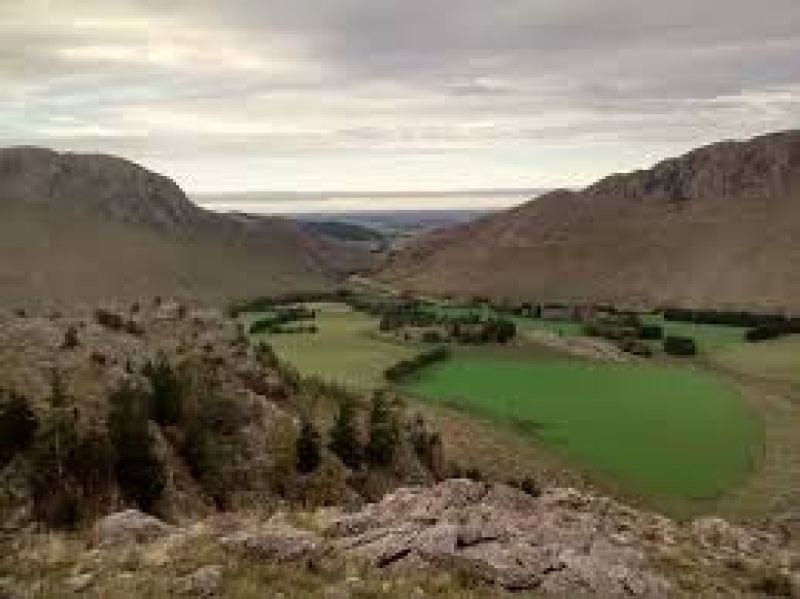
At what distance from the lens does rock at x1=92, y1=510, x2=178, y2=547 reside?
84.4 feet

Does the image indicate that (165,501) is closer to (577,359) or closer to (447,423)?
(447,423)

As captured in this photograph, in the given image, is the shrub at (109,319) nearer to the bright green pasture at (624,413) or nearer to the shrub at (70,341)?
the shrub at (70,341)

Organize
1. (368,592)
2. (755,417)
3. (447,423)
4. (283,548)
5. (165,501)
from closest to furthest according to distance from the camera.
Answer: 1. (368,592)
2. (283,548)
3. (165,501)
4. (447,423)
5. (755,417)

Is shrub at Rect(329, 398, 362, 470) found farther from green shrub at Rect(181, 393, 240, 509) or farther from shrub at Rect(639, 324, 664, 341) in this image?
shrub at Rect(639, 324, 664, 341)

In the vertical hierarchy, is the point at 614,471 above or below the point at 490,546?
below

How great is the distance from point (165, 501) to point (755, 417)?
7732 centimetres

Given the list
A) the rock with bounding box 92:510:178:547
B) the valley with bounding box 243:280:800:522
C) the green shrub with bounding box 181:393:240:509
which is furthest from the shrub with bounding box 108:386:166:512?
the valley with bounding box 243:280:800:522

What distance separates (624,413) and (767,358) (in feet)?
198

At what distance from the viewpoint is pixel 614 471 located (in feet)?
283

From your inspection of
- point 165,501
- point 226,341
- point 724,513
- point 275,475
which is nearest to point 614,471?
point 724,513

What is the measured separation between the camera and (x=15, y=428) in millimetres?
46312

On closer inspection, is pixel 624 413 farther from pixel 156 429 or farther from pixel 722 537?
pixel 722 537

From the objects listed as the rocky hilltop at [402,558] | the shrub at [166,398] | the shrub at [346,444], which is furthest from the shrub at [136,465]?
the rocky hilltop at [402,558]

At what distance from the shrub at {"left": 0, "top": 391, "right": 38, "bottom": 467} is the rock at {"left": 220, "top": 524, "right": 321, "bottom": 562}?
78.4 feet
